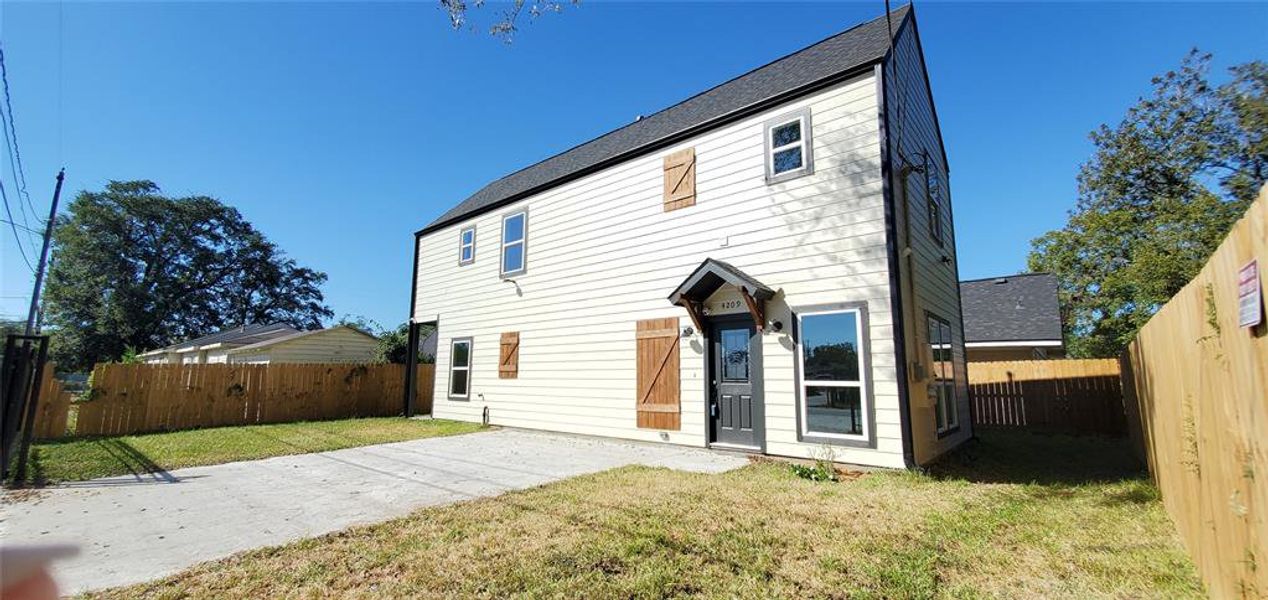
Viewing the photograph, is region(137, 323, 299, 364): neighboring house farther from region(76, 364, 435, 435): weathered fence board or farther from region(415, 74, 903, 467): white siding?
region(415, 74, 903, 467): white siding

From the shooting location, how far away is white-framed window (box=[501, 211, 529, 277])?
11867 mm

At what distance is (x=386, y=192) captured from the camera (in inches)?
660

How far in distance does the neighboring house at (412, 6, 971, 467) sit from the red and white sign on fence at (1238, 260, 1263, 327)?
451cm

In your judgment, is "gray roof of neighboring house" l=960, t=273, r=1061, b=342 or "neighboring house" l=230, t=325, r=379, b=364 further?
"neighboring house" l=230, t=325, r=379, b=364

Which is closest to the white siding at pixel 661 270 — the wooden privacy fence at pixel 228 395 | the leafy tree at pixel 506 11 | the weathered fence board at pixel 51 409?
the wooden privacy fence at pixel 228 395

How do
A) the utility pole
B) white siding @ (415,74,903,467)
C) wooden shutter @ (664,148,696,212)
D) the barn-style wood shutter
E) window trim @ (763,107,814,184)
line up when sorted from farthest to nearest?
the utility pole
wooden shutter @ (664,148,696,212)
the barn-style wood shutter
window trim @ (763,107,814,184)
white siding @ (415,74,903,467)

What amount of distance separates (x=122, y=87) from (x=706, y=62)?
10.9 m

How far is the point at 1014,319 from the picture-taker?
16.5m

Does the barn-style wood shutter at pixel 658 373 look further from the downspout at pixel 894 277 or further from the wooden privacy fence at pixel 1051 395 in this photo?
the wooden privacy fence at pixel 1051 395

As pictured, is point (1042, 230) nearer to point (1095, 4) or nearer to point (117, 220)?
point (1095, 4)

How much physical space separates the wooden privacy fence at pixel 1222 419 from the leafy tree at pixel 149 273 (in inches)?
1767

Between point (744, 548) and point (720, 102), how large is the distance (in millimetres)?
8403

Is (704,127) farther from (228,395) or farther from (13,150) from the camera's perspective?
(228,395)

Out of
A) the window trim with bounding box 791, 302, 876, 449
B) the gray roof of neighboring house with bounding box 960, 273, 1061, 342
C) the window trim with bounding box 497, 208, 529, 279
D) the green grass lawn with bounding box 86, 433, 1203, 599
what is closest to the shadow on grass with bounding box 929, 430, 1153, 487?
the green grass lawn with bounding box 86, 433, 1203, 599
